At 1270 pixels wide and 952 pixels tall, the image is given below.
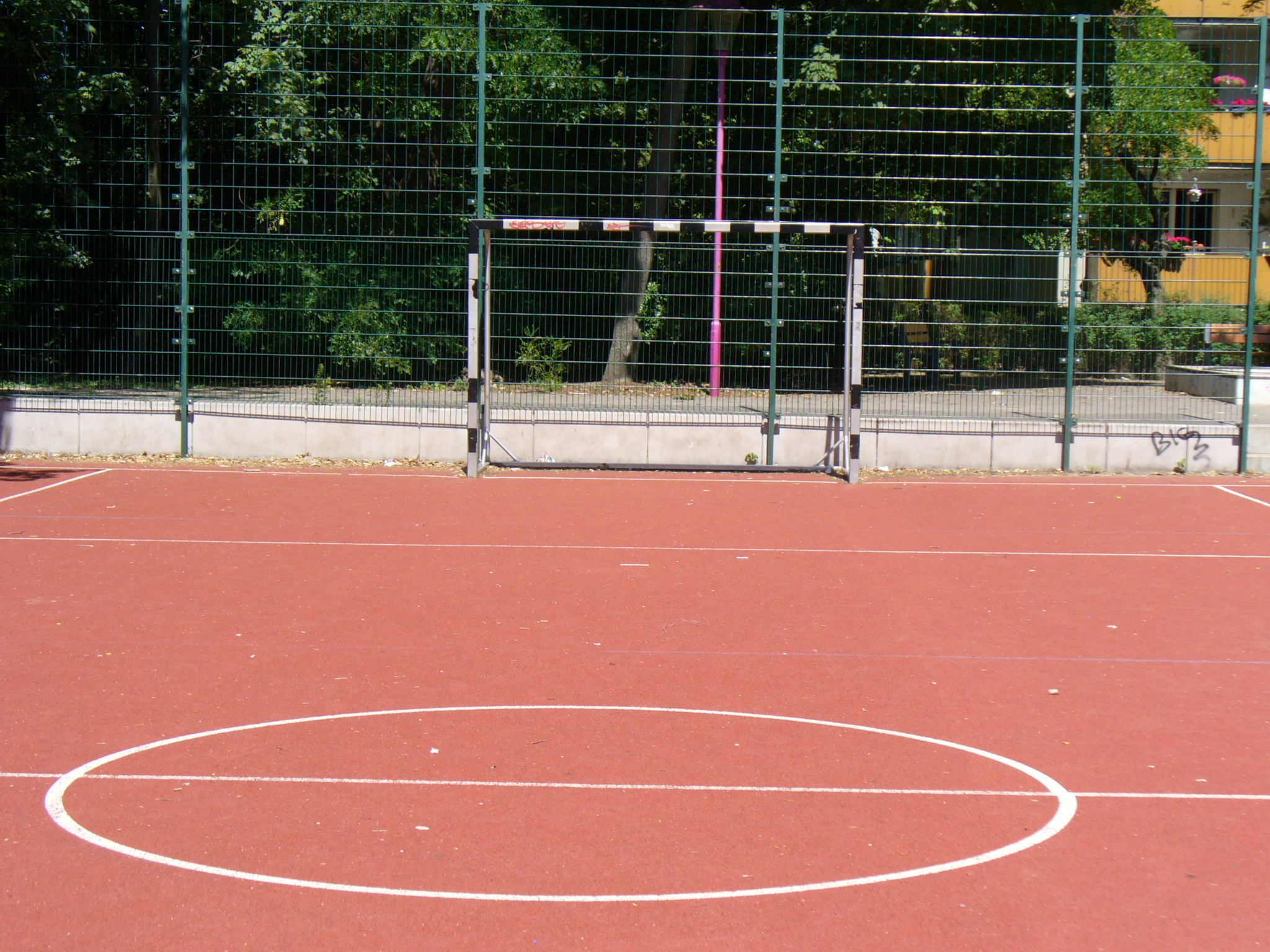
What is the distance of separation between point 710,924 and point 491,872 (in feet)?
2.60

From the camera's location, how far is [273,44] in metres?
17.4

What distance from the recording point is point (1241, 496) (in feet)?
44.2

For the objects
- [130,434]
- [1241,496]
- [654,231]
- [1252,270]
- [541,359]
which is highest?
[654,231]

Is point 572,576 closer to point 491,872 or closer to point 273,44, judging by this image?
point 491,872

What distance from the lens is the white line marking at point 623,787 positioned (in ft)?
17.3

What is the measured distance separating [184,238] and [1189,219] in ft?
37.9

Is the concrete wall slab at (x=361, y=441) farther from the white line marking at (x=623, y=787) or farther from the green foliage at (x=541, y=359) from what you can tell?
the white line marking at (x=623, y=787)

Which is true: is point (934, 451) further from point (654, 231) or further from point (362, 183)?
point (362, 183)

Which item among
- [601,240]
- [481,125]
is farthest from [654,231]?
[481,125]

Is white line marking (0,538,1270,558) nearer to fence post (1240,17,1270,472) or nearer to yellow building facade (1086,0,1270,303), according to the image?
fence post (1240,17,1270,472)

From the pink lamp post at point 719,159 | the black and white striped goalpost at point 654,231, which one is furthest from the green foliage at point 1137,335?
the pink lamp post at point 719,159

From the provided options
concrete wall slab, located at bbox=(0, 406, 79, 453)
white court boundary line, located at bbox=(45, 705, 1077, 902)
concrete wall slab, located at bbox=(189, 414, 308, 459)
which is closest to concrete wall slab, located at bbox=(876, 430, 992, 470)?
concrete wall slab, located at bbox=(189, 414, 308, 459)

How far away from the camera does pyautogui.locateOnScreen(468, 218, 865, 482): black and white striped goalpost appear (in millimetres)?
13883

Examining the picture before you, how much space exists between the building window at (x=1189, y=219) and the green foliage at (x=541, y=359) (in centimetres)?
692
